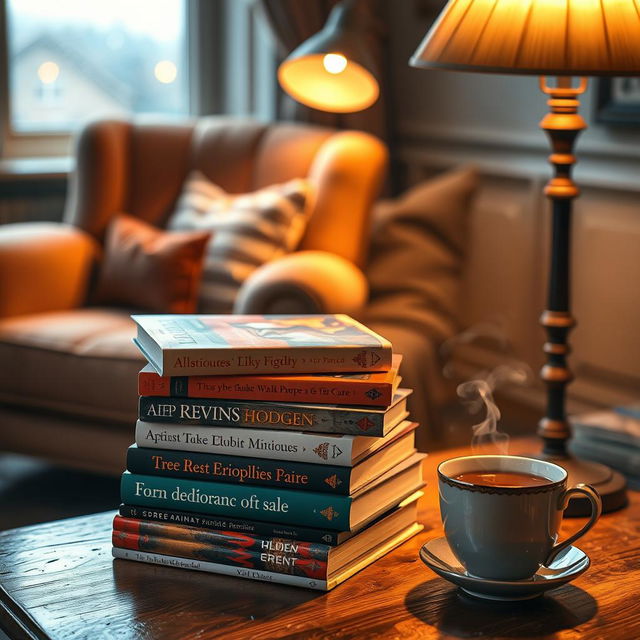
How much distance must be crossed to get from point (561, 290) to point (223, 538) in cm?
57

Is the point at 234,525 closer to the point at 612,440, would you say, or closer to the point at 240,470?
the point at 240,470

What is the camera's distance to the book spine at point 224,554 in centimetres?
99

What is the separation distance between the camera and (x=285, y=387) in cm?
100

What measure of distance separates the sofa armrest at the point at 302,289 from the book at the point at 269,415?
1131mm

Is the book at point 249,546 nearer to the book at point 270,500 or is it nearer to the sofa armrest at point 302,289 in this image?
the book at point 270,500

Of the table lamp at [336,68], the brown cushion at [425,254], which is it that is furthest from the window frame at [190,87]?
the table lamp at [336,68]

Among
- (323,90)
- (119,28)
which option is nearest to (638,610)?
(323,90)

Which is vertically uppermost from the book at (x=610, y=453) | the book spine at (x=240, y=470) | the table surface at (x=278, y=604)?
the book spine at (x=240, y=470)

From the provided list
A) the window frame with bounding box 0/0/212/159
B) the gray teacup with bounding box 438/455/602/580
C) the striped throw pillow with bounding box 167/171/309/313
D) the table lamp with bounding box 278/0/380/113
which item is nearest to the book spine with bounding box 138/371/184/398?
the gray teacup with bounding box 438/455/602/580

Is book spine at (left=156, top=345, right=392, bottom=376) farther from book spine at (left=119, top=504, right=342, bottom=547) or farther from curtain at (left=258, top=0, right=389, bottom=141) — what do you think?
curtain at (left=258, top=0, right=389, bottom=141)

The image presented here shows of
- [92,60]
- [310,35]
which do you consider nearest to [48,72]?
[92,60]

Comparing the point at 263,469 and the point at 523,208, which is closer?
the point at 263,469

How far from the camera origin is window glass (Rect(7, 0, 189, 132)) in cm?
343

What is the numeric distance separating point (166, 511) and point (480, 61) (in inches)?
23.6
